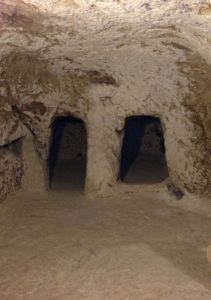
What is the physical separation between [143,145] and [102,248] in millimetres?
4732

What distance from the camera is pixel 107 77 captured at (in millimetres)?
4418

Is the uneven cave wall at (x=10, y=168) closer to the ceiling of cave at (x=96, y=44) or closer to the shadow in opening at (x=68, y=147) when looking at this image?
the ceiling of cave at (x=96, y=44)

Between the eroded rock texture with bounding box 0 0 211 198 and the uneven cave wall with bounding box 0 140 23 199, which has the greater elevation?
the eroded rock texture with bounding box 0 0 211 198

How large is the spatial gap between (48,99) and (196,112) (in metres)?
1.72

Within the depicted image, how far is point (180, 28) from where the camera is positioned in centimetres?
328

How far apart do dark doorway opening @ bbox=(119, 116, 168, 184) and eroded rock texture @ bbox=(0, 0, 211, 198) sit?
194cm

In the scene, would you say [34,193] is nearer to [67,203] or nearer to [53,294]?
[67,203]

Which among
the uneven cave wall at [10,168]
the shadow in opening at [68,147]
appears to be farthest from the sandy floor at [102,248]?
the shadow in opening at [68,147]

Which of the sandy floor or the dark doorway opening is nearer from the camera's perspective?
the sandy floor

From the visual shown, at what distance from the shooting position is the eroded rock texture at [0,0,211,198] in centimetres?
310

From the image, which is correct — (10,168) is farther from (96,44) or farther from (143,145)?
(143,145)

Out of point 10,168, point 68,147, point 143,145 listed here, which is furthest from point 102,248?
point 143,145

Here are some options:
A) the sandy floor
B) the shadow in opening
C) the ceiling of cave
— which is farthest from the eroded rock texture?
the shadow in opening

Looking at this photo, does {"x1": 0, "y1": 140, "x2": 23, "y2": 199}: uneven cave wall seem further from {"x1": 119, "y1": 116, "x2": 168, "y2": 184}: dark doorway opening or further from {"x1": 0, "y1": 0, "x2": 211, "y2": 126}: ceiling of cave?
{"x1": 119, "y1": 116, "x2": 168, "y2": 184}: dark doorway opening
